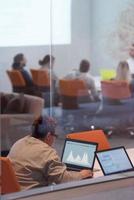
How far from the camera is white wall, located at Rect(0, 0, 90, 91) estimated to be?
345 inches

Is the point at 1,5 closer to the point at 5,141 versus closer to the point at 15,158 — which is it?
the point at 5,141

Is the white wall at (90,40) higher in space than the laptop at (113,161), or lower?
higher

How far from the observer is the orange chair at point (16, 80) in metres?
8.59

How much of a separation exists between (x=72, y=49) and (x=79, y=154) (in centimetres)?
501

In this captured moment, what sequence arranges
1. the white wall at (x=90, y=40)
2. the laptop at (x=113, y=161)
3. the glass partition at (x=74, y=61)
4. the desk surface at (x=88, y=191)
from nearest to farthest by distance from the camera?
1. the desk surface at (x=88, y=191)
2. the laptop at (x=113, y=161)
3. the glass partition at (x=74, y=61)
4. the white wall at (x=90, y=40)

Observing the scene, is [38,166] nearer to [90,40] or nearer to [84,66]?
[84,66]

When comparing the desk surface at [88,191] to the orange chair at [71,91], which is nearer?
the desk surface at [88,191]

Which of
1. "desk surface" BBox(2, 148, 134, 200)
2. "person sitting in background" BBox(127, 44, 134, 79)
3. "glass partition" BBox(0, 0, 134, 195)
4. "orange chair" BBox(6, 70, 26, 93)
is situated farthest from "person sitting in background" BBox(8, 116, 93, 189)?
"person sitting in background" BBox(127, 44, 134, 79)

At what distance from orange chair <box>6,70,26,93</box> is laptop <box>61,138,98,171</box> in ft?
14.1

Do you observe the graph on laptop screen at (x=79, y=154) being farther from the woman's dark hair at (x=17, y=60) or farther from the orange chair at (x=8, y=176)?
the woman's dark hair at (x=17, y=60)

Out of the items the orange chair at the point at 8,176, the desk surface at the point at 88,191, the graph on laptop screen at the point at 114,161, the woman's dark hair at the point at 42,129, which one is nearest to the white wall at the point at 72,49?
the woman's dark hair at the point at 42,129

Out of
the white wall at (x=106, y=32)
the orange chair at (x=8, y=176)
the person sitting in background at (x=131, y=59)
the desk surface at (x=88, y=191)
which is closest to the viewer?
the desk surface at (x=88, y=191)

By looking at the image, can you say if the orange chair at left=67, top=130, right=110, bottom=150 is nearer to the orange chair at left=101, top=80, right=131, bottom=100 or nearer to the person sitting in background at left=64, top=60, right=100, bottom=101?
the orange chair at left=101, top=80, right=131, bottom=100

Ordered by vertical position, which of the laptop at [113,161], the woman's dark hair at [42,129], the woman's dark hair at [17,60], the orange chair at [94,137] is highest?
the woman's dark hair at [17,60]
